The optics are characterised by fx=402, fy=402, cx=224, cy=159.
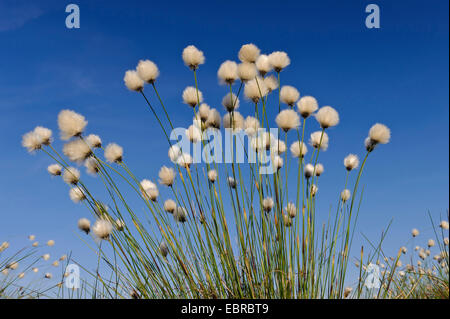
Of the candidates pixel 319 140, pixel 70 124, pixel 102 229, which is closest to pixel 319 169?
pixel 319 140

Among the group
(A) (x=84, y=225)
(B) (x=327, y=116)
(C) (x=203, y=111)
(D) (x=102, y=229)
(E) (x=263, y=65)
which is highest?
(E) (x=263, y=65)

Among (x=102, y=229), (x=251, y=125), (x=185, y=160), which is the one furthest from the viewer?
(x=185, y=160)

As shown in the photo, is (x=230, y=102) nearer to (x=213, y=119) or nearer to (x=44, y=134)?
(x=213, y=119)

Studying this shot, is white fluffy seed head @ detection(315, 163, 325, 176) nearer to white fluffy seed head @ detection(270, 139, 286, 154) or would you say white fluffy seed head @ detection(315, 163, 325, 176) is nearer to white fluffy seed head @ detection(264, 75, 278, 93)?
A: white fluffy seed head @ detection(270, 139, 286, 154)

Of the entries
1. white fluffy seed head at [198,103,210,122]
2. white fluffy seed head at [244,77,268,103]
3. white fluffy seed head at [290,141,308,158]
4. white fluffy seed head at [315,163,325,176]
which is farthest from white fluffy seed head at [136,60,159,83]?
white fluffy seed head at [315,163,325,176]

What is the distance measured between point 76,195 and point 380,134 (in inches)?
89.2

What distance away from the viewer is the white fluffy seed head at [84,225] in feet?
9.79

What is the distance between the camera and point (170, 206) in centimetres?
306

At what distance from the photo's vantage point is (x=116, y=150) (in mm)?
2953

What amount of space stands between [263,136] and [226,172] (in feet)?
1.24

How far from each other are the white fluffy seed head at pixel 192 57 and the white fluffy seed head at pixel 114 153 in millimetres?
798
